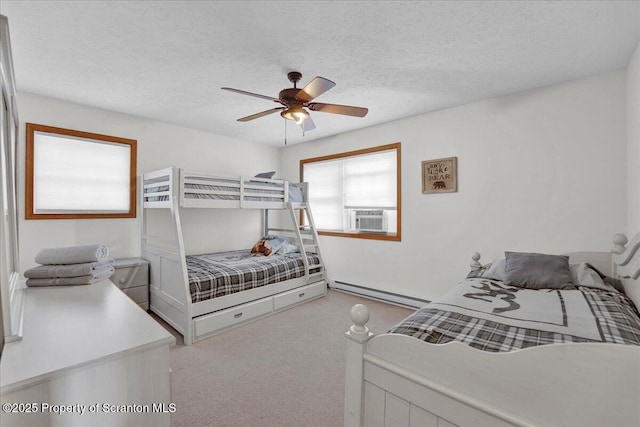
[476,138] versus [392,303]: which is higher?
[476,138]

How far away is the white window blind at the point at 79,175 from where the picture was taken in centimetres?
294

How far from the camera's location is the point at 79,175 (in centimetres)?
317

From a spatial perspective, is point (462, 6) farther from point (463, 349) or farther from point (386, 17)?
point (463, 349)

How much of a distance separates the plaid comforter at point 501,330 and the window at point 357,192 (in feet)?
7.19

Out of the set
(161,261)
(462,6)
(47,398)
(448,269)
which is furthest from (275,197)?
(47,398)

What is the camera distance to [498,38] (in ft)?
6.28

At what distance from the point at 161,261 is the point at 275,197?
1.52 meters

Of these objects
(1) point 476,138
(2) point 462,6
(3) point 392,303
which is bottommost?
(3) point 392,303

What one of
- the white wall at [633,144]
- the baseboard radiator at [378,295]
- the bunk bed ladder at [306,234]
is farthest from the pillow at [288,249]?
the white wall at [633,144]

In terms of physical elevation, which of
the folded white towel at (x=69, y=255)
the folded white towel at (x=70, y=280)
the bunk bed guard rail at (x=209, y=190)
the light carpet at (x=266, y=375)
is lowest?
the light carpet at (x=266, y=375)

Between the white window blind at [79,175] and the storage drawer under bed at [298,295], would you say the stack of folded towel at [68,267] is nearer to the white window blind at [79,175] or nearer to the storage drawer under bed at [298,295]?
the white window blind at [79,175]

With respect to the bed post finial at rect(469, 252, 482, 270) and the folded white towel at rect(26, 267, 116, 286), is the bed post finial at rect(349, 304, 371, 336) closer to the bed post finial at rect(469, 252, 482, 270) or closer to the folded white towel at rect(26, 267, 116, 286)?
the folded white towel at rect(26, 267, 116, 286)

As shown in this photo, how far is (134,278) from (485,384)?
3.46m

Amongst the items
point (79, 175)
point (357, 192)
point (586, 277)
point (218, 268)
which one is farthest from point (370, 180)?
point (79, 175)
